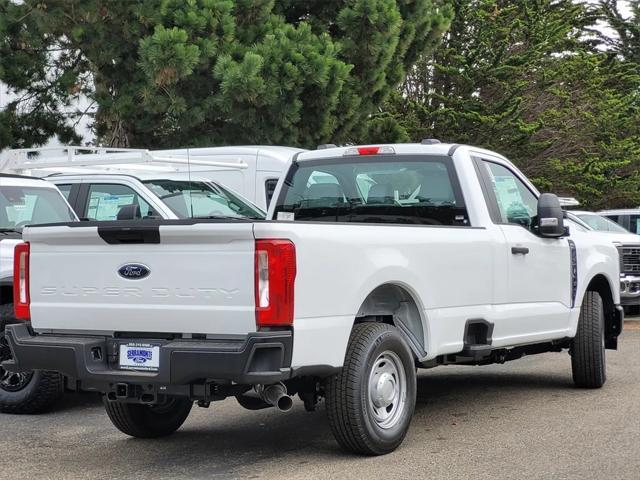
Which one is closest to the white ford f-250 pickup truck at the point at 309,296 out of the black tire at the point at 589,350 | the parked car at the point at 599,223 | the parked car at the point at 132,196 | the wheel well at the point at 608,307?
the black tire at the point at 589,350

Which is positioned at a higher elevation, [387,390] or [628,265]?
[628,265]

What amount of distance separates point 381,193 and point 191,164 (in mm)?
6345

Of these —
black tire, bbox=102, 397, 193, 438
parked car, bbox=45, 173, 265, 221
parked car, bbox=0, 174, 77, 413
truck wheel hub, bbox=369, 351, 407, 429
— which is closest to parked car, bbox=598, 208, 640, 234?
parked car, bbox=45, 173, 265, 221

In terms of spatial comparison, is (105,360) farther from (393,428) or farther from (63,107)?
(63,107)

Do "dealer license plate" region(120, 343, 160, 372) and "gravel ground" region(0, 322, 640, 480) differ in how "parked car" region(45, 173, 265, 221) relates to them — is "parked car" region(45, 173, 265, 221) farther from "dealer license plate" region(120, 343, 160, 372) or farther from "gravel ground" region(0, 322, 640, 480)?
"dealer license plate" region(120, 343, 160, 372)

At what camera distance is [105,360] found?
6.13 m

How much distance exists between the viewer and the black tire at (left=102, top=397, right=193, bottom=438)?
7160mm

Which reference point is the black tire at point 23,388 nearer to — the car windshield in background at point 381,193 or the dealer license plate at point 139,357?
the car windshield in background at point 381,193

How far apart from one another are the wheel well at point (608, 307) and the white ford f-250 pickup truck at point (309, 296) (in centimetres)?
160

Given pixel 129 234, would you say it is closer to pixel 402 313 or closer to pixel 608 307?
pixel 402 313

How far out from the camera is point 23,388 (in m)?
8.35

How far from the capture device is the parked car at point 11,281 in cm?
829

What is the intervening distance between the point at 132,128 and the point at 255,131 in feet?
7.82

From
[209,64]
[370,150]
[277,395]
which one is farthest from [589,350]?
[209,64]
